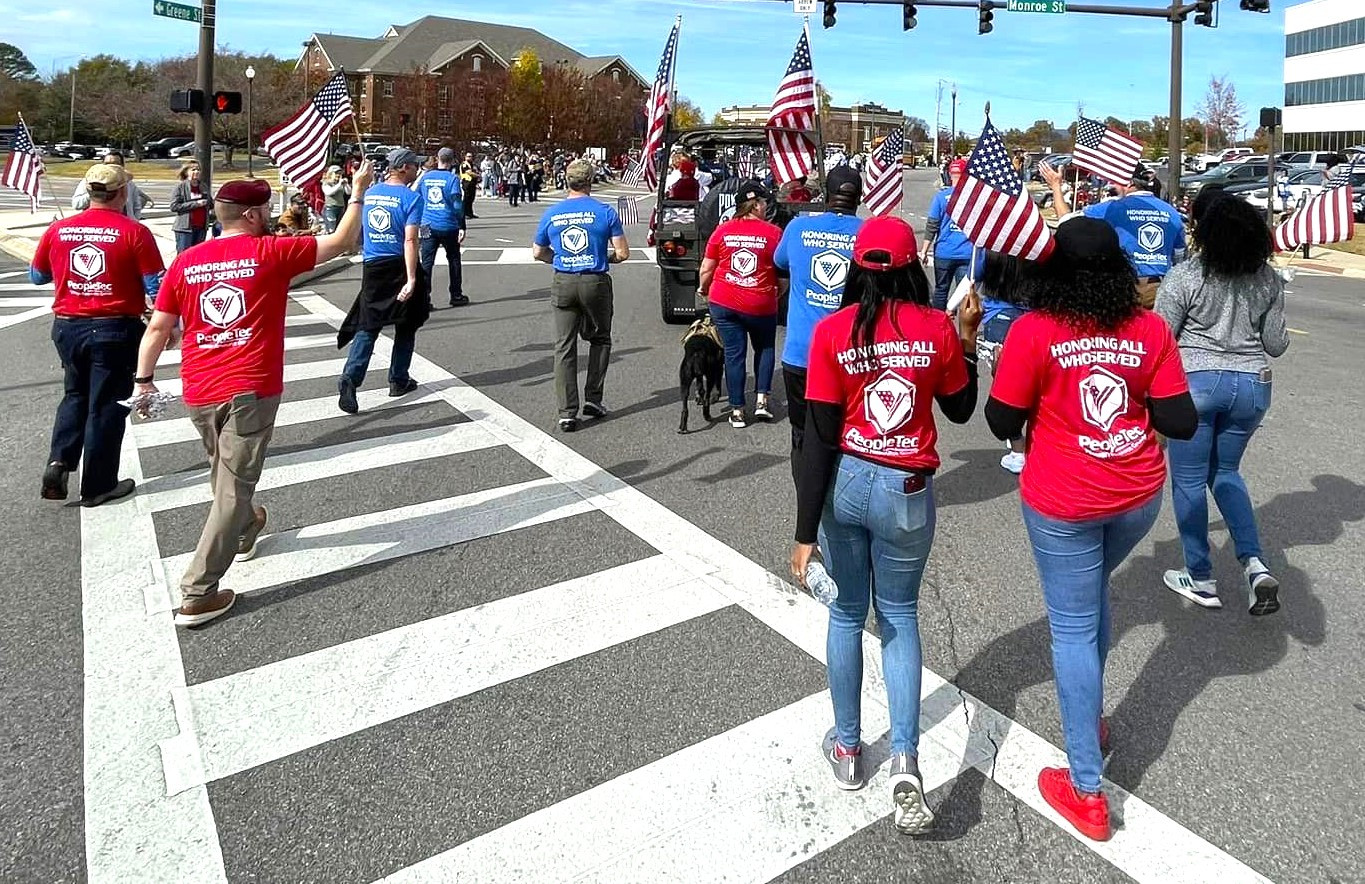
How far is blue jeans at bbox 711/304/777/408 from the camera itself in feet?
23.7

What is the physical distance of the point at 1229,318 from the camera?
4316 millimetres

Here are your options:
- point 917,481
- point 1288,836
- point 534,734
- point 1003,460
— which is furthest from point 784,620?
point 1003,460

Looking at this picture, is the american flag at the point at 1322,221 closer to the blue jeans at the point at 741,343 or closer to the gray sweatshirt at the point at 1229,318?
the gray sweatshirt at the point at 1229,318

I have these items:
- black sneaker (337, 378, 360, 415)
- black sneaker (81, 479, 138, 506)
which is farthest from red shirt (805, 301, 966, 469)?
black sneaker (337, 378, 360, 415)

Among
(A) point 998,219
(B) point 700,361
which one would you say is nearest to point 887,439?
(A) point 998,219

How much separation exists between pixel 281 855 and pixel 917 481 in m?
2.17

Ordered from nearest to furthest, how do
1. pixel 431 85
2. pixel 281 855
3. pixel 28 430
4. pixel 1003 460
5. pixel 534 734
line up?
pixel 281 855
pixel 534 734
pixel 1003 460
pixel 28 430
pixel 431 85

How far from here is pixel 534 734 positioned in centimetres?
355

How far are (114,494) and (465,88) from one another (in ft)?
214

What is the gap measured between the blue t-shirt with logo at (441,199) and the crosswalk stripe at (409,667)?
8.05m

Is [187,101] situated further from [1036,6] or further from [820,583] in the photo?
[1036,6]

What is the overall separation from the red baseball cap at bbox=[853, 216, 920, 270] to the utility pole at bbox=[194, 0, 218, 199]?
45.0ft

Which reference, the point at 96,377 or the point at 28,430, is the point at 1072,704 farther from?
the point at 28,430

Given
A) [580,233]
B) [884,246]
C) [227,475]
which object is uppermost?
[580,233]
